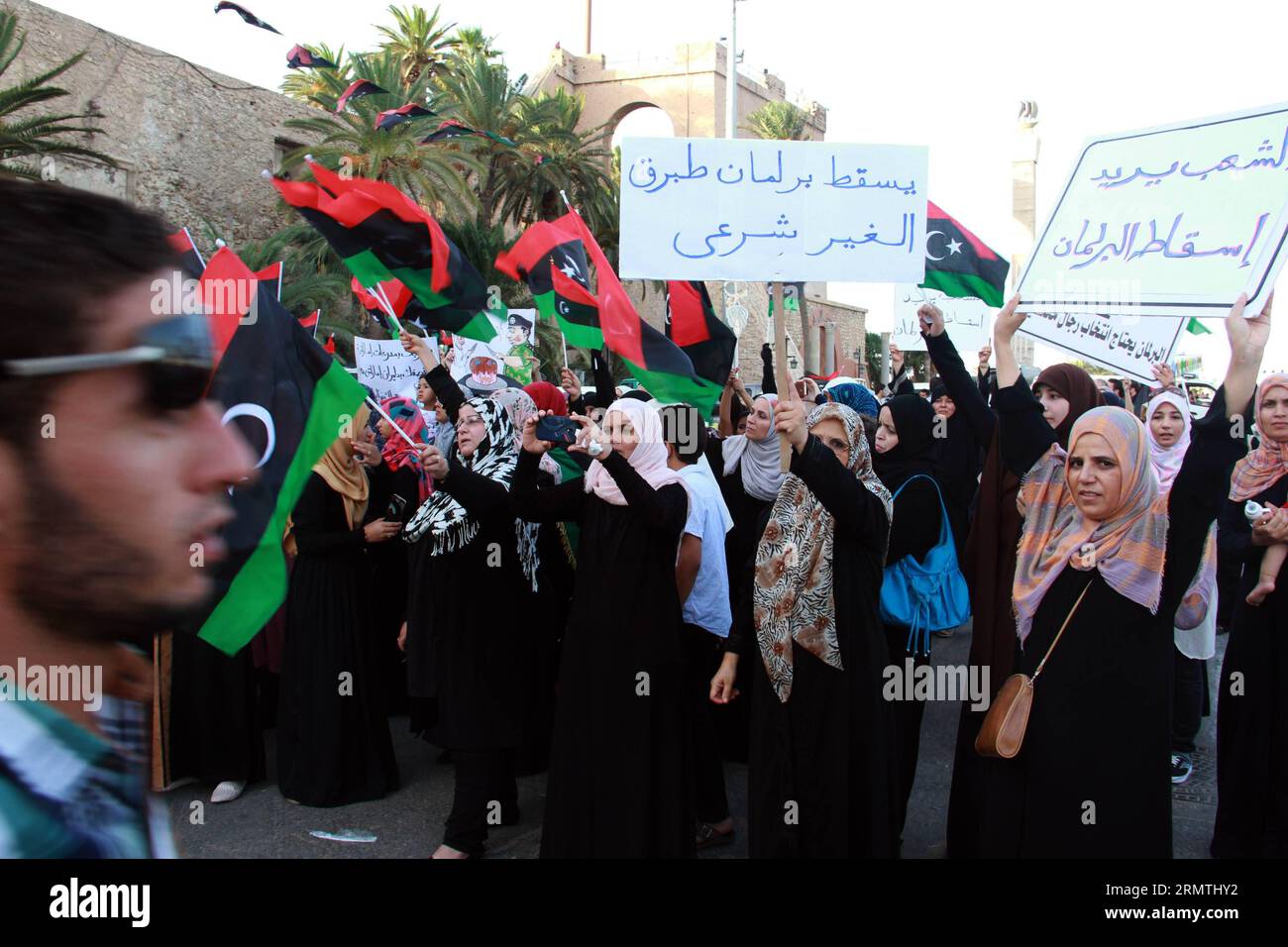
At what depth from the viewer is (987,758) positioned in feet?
10.1

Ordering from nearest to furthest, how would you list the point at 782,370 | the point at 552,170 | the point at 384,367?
the point at 782,370, the point at 384,367, the point at 552,170

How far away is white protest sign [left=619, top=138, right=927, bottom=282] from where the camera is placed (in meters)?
3.62

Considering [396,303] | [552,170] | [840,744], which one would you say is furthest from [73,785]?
[552,170]

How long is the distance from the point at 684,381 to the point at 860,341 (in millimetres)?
48060

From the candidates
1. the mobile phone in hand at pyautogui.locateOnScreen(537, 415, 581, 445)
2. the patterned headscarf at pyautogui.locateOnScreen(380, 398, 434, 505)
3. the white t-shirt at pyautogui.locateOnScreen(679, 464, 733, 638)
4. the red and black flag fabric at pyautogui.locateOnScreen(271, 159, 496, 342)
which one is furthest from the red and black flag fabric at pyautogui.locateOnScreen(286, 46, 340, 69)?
the white t-shirt at pyautogui.locateOnScreen(679, 464, 733, 638)

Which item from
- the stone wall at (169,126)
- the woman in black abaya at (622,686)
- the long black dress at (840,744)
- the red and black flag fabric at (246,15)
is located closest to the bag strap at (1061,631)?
the long black dress at (840,744)

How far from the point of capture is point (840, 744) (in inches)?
128

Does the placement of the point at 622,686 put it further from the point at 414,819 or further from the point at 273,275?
the point at 273,275

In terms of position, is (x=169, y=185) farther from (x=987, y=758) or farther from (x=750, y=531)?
(x=987, y=758)

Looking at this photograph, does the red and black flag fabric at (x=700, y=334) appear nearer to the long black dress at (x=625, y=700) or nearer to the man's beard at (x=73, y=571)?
the long black dress at (x=625, y=700)

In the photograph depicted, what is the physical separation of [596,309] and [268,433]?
7.03ft

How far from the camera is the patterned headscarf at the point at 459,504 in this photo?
157 inches

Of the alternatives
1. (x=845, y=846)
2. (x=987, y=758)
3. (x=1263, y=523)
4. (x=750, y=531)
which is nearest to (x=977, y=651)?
(x=987, y=758)

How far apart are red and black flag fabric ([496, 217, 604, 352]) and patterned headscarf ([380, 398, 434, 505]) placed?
0.85 meters
